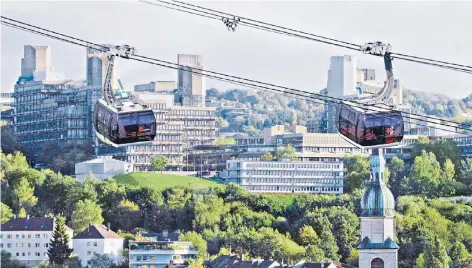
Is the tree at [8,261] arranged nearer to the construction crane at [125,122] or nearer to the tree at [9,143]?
the tree at [9,143]

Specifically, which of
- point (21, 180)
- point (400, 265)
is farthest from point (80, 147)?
point (400, 265)

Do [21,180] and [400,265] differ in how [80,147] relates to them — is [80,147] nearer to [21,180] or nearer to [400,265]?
[21,180]

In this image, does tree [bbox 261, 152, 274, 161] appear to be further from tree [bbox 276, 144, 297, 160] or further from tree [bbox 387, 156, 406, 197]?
tree [bbox 387, 156, 406, 197]

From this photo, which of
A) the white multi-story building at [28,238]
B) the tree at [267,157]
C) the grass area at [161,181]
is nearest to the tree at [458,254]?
the white multi-story building at [28,238]

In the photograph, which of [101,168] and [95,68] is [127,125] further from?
[95,68]

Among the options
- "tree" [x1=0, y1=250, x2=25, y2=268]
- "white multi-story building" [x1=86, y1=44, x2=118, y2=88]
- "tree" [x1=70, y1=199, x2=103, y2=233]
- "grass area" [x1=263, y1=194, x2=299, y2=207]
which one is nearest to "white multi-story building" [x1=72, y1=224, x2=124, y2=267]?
"tree" [x1=0, y1=250, x2=25, y2=268]

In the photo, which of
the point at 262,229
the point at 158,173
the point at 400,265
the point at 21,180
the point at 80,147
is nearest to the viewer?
the point at 400,265

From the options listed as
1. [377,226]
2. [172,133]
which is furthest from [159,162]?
[377,226]
